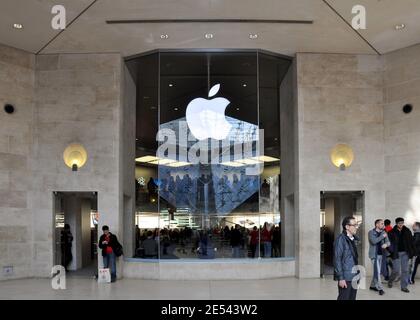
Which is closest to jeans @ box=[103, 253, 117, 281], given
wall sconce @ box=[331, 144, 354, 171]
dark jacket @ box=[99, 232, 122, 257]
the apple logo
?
dark jacket @ box=[99, 232, 122, 257]

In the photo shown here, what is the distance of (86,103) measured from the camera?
1302 cm

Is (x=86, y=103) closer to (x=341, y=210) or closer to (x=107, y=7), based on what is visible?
(x=107, y=7)

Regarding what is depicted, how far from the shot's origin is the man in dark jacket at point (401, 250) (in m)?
10.5

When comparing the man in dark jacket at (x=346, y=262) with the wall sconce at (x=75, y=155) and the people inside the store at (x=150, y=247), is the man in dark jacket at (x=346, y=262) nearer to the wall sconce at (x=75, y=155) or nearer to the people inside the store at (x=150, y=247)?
the people inside the store at (x=150, y=247)

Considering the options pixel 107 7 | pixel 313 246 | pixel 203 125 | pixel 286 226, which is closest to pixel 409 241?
pixel 313 246

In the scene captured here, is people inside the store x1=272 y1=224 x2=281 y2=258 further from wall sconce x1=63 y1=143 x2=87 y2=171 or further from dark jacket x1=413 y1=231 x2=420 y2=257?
wall sconce x1=63 y1=143 x2=87 y2=171

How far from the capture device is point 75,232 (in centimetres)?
1472

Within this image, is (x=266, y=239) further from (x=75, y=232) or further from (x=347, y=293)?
(x=347, y=293)

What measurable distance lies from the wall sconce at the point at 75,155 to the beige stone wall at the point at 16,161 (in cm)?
97

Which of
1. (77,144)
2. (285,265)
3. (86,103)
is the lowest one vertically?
(285,265)

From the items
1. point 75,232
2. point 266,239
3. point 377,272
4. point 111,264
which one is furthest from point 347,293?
point 75,232

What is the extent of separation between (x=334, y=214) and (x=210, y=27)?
673 centimetres

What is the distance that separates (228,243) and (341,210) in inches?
147

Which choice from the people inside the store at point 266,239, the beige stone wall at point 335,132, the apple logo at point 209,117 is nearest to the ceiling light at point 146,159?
the apple logo at point 209,117
